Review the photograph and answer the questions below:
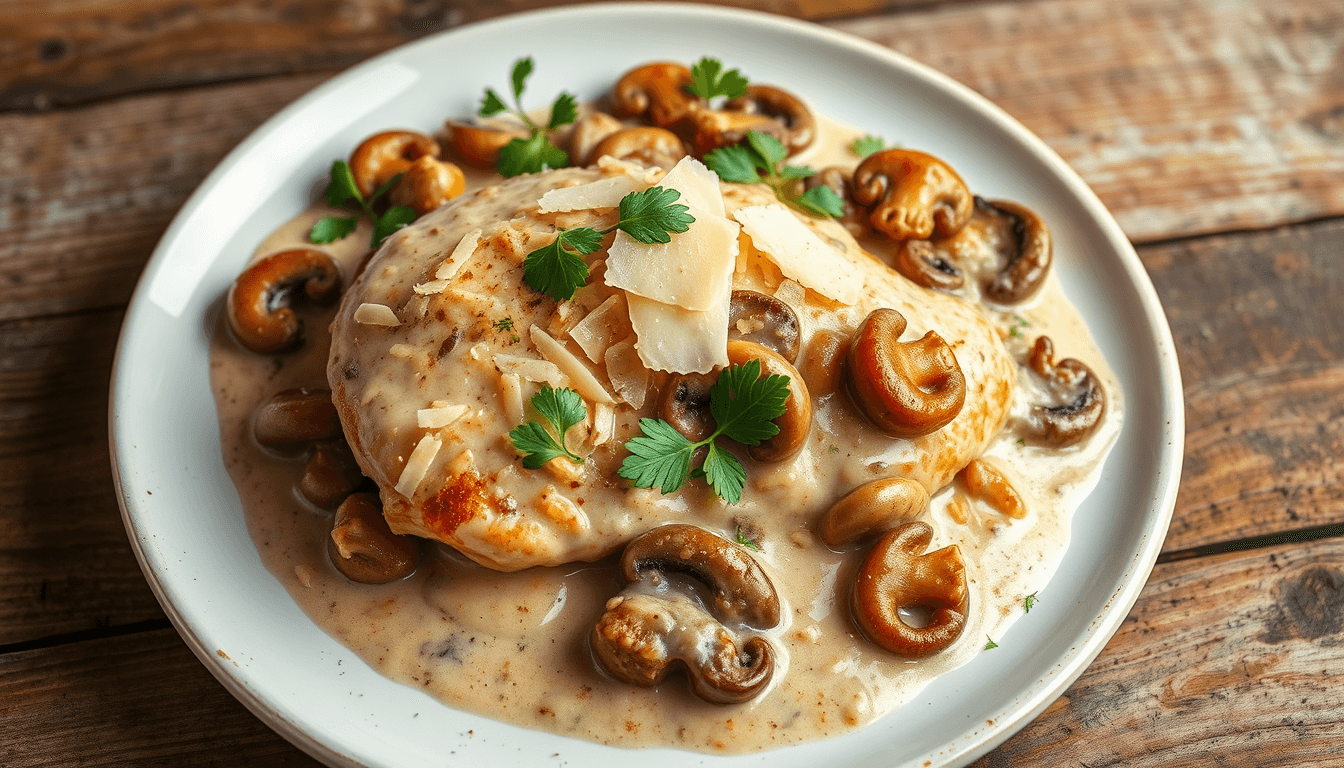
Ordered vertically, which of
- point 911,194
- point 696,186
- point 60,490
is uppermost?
point 696,186

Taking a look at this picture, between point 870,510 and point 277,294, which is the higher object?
point 870,510

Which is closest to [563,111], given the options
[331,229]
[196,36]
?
[331,229]

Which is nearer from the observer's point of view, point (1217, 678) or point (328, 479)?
point (328, 479)

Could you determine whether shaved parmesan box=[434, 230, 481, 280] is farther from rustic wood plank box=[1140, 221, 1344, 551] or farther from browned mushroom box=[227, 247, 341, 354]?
rustic wood plank box=[1140, 221, 1344, 551]

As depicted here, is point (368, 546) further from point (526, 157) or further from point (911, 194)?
point (911, 194)

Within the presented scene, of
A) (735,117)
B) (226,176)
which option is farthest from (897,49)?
(226,176)

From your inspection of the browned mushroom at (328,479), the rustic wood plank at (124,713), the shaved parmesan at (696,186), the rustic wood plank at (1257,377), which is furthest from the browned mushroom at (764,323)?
the rustic wood plank at (124,713)

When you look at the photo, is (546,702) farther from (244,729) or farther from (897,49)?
(897,49)
